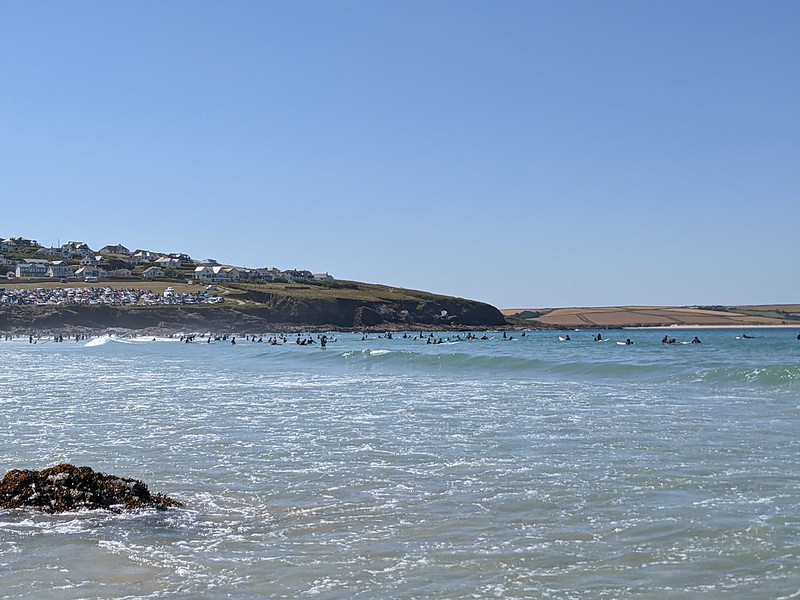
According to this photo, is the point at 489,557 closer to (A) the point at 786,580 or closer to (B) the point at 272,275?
(A) the point at 786,580

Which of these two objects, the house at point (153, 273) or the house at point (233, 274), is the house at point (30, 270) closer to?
the house at point (153, 273)

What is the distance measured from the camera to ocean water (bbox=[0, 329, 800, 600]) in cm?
819

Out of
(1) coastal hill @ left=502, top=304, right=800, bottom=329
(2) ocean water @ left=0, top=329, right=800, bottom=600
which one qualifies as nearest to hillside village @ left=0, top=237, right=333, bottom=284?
(1) coastal hill @ left=502, top=304, right=800, bottom=329

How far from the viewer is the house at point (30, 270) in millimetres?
161000

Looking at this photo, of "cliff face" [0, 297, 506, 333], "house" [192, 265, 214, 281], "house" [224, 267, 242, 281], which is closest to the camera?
"cliff face" [0, 297, 506, 333]

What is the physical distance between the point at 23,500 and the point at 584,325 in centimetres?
16515

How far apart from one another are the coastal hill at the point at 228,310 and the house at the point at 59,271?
1283 centimetres

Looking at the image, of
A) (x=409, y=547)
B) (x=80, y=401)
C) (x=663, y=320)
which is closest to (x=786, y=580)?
(x=409, y=547)

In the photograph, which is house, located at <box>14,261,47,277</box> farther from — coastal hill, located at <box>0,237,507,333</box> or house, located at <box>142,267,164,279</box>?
house, located at <box>142,267,164,279</box>

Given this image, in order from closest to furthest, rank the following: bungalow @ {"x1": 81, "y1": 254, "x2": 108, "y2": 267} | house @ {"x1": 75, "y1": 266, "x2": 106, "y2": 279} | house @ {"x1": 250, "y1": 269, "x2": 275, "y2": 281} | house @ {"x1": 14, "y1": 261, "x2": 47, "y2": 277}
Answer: house @ {"x1": 14, "y1": 261, "x2": 47, "y2": 277}
house @ {"x1": 75, "y1": 266, "x2": 106, "y2": 279}
bungalow @ {"x1": 81, "y1": 254, "x2": 108, "y2": 267}
house @ {"x1": 250, "y1": 269, "x2": 275, "y2": 281}

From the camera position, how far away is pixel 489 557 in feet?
29.0

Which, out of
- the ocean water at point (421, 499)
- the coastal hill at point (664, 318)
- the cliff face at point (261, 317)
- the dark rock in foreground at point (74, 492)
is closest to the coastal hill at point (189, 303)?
the cliff face at point (261, 317)

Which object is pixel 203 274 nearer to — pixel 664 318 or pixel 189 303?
pixel 189 303

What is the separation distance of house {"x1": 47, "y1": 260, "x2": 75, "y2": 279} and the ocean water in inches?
5886
